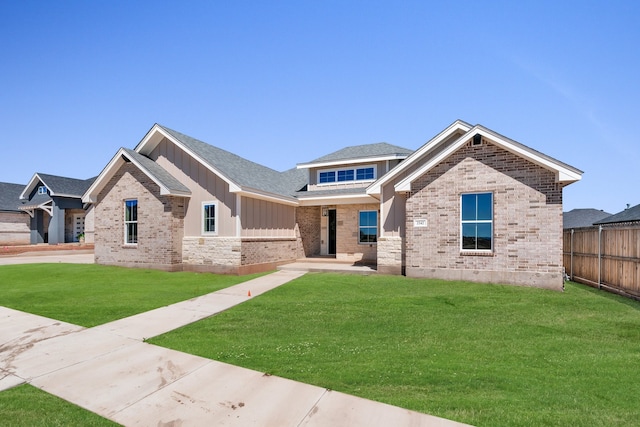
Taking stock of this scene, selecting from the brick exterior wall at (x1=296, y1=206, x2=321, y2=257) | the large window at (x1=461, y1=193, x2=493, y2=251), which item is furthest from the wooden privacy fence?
the brick exterior wall at (x1=296, y1=206, x2=321, y2=257)

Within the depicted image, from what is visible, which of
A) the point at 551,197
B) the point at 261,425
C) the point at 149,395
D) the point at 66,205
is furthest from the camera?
the point at 66,205

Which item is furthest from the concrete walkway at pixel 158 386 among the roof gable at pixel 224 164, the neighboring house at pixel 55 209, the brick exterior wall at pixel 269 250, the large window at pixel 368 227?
the neighboring house at pixel 55 209

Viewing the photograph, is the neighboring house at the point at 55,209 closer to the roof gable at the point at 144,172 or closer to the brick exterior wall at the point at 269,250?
the roof gable at the point at 144,172

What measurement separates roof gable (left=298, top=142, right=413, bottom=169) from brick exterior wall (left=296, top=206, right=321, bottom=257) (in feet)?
9.37

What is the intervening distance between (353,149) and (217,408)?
19.4 meters

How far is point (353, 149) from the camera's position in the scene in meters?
21.7

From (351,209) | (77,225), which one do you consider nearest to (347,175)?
(351,209)

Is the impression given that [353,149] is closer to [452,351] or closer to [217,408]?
[452,351]

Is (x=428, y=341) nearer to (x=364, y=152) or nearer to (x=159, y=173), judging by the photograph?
(x=159, y=173)

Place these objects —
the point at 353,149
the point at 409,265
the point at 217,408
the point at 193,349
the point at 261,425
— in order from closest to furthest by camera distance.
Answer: the point at 261,425
the point at 217,408
the point at 193,349
the point at 409,265
the point at 353,149

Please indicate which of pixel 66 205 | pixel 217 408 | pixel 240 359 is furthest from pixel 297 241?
pixel 66 205

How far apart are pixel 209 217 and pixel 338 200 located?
263 inches

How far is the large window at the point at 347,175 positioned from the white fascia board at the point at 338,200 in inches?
88.0

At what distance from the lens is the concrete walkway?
3.50 meters
